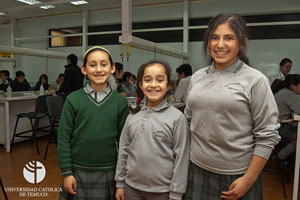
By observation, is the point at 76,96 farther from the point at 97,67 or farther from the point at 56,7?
the point at 56,7

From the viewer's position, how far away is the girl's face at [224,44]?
3.17 ft

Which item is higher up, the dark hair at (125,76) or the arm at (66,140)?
the dark hair at (125,76)

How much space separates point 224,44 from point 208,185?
0.59 m

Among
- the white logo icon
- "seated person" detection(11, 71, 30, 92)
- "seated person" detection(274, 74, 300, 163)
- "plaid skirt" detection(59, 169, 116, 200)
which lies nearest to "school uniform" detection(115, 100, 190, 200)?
"plaid skirt" detection(59, 169, 116, 200)

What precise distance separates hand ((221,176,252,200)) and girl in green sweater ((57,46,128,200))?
0.59m

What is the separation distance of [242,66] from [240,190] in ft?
1.62

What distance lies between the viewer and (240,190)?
0.94 m

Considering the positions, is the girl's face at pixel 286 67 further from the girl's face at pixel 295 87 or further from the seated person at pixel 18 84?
the seated person at pixel 18 84

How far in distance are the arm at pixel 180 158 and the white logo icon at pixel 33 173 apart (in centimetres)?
204

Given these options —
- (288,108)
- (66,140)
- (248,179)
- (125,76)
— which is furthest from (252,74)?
(125,76)

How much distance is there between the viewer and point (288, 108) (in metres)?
2.95

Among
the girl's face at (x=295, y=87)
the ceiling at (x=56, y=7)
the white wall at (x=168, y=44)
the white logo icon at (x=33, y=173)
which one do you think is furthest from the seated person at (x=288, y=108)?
the ceiling at (x=56, y=7)

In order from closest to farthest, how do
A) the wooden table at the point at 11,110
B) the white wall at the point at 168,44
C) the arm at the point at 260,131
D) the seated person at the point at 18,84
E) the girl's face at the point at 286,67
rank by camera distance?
1. the arm at the point at 260,131
2. the wooden table at the point at 11,110
3. the girl's face at the point at 286,67
4. the seated person at the point at 18,84
5. the white wall at the point at 168,44

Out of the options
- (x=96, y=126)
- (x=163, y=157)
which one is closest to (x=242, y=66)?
(x=163, y=157)
